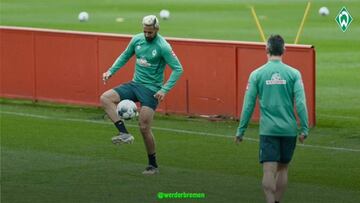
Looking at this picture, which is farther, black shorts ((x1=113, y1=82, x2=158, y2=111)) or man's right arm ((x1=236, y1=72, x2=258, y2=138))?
black shorts ((x1=113, y1=82, x2=158, y2=111))

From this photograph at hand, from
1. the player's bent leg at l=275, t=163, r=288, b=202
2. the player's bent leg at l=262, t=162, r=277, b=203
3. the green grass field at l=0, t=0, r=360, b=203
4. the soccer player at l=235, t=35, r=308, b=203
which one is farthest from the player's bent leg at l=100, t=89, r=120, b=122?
the player's bent leg at l=262, t=162, r=277, b=203

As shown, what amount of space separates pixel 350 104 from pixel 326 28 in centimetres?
1663

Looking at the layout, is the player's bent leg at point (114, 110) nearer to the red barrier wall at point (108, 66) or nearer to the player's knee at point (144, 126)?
the player's knee at point (144, 126)

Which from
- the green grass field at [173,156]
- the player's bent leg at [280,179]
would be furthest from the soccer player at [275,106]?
the green grass field at [173,156]

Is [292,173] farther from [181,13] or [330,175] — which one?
[181,13]

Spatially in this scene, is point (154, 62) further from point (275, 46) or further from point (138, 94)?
point (275, 46)

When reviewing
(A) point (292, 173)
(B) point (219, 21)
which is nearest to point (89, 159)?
(A) point (292, 173)

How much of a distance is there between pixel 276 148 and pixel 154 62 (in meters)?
3.72

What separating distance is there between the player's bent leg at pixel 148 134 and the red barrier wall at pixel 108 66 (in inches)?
206

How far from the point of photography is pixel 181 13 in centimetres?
4712

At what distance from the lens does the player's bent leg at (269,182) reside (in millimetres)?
12703

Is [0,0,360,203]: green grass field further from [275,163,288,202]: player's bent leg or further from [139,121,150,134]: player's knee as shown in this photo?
[275,163,288,202]: player's bent leg

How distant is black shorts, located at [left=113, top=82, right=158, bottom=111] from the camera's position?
1602cm

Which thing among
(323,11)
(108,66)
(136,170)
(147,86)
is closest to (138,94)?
(147,86)
